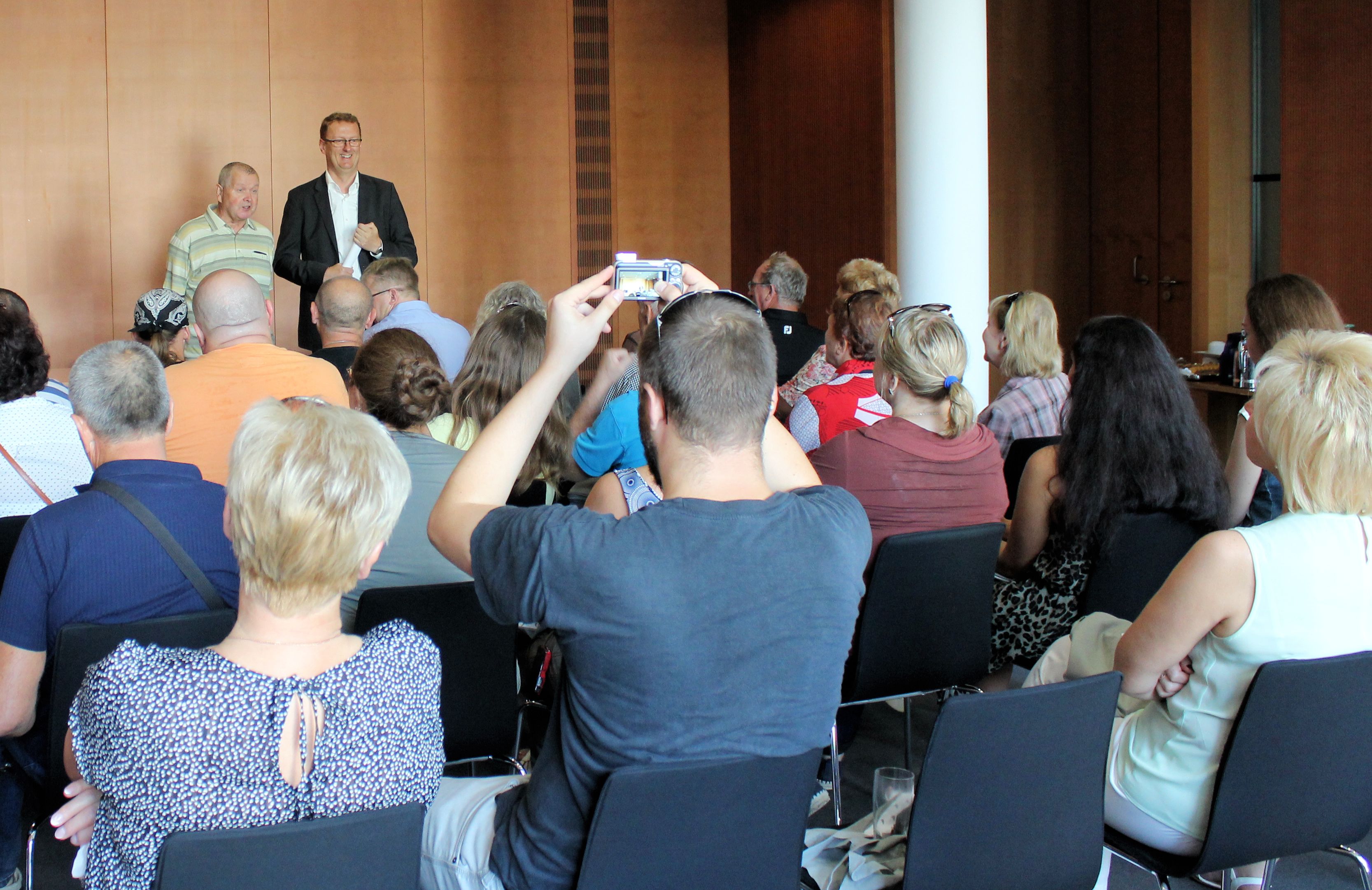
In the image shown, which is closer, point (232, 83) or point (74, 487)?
point (74, 487)

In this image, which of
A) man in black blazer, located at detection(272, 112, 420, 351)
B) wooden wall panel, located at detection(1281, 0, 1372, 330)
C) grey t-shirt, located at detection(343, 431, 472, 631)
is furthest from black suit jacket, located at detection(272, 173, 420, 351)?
wooden wall panel, located at detection(1281, 0, 1372, 330)

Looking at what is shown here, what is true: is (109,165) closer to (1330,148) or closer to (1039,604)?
(1039,604)

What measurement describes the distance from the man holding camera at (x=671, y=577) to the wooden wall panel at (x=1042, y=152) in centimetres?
685

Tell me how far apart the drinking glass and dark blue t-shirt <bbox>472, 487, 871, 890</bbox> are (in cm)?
53

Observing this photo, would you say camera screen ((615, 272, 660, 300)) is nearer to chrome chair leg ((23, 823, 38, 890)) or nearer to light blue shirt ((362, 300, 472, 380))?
chrome chair leg ((23, 823, 38, 890))

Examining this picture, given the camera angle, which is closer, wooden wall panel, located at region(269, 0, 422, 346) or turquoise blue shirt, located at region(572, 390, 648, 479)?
turquoise blue shirt, located at region(572, 390, 648, 479)

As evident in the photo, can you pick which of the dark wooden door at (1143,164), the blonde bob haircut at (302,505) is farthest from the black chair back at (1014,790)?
the dark wooden door at (1143,164)

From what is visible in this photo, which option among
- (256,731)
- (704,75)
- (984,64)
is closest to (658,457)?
(256,731)

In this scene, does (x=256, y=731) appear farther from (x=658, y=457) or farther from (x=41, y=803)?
(x=41, y=803)

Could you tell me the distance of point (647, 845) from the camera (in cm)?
157

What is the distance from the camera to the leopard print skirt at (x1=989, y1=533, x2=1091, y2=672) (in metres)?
2.96

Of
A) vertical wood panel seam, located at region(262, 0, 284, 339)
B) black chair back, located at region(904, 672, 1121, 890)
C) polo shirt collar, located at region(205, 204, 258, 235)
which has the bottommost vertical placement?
black chair back, located at region(904, 672, 1121, 890)

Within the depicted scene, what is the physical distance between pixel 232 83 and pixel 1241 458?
667cm

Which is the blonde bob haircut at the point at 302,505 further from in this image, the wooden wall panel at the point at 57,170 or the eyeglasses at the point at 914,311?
the wooden wall panel at the point at 57,170
